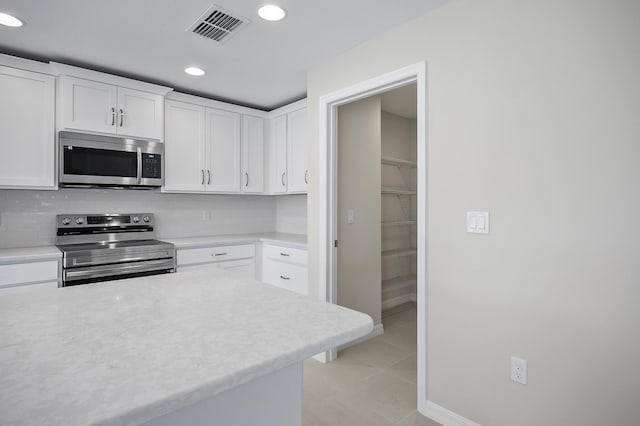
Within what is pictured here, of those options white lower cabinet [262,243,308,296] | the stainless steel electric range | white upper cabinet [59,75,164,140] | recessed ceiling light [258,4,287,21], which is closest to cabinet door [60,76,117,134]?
white upper cabinet [59,75,164,140]

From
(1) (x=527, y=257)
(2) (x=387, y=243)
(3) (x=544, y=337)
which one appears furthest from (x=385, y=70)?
(2) (x=387, y=243)

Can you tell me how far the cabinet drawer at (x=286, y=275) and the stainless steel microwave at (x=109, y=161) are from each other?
4.41 feet

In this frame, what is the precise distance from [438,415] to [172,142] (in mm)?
3147

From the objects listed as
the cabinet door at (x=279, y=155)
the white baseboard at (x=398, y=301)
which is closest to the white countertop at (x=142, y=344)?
the cabinet door at (x=279, y=155)

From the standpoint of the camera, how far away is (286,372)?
0.94 meters

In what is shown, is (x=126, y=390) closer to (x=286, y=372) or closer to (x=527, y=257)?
(x=286, y=372)

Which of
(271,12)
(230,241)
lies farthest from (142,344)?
(230,241)

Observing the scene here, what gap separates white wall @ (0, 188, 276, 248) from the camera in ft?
9.57

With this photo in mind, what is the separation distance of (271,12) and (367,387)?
8.23 feet

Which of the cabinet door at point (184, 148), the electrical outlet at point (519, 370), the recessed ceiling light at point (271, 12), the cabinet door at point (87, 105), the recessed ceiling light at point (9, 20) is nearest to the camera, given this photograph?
the electrical outlet at point (519, 370)

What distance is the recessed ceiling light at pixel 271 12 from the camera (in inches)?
80.0

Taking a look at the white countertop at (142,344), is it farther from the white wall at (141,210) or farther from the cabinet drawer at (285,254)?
the white wall at (141,210)

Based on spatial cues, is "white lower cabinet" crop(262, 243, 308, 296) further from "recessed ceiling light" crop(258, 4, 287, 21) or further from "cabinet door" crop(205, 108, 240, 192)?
"recessed ceiling light" crop(258, 4, 287, 21)

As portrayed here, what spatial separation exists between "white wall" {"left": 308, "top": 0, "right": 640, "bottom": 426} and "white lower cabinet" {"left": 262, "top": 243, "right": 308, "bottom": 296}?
1.37 meters
